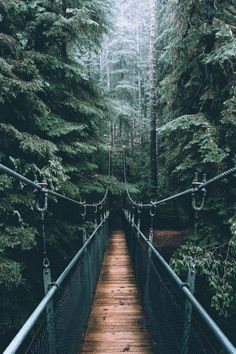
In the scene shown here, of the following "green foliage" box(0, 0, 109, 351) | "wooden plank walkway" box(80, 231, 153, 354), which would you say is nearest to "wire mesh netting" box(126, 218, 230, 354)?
"wooden plank walkway" box(80, 231, 153, 354)

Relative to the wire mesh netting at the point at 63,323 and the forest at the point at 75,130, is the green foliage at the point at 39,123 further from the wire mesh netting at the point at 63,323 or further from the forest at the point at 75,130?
the wire mesh netting at the point at 63,323

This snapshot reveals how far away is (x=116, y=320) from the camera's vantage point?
288 centimetres

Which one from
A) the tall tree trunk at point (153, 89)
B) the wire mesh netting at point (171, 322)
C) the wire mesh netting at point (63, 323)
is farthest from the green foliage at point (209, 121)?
the tall tree trunk at point (153, 89)

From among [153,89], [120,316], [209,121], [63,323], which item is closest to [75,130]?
[209,121]

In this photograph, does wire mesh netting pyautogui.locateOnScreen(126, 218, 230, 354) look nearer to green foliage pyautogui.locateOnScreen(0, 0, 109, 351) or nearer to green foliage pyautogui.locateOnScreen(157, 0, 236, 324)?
green foliage pyautogui.locateOnScreen(157, 0, 236, 324)

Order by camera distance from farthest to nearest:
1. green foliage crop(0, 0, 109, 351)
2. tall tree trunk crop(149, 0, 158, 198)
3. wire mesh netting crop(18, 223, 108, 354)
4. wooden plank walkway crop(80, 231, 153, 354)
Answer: tall tree trunk crop(149, 0, 158, 198)
green foliage crop(0, 0, 109, 351)
wooden plank walkway crop(80, 231, 153, 354)
wire mesh netting crop(18, 223, 108, 354)

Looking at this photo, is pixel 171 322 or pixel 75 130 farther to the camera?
pixel 75 130

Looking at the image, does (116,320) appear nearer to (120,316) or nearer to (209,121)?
(120,316)

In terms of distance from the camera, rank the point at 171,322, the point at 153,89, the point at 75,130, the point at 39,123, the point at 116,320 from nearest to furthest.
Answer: the point at 171,322, the point at 116,320, the point at 39,123, the point at 75,130, the point at 153,89

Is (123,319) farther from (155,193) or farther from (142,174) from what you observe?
(142,174)

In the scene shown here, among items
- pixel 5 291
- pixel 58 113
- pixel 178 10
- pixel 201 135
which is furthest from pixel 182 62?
pixel 5 291

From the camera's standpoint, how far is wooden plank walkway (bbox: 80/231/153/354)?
239cm

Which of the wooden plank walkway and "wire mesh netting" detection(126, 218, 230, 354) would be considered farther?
the wooden plank walkway

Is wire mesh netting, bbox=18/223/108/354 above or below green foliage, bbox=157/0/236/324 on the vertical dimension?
below
